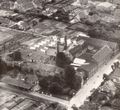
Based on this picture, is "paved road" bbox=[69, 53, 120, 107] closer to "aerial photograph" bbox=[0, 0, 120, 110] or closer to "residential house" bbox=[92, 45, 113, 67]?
"aerial photograph" bbox=[0, 0, 120, 110]

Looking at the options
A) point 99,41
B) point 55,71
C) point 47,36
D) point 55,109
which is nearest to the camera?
point 55,109

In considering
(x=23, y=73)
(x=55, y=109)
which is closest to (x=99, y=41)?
(x=23, y=73)

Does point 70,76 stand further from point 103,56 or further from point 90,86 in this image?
point 103,56

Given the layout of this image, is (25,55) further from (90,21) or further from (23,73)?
(90,21)

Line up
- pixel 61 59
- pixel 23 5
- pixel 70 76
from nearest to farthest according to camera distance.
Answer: pixel 70 76, pixel 61 59, pixel 23 5

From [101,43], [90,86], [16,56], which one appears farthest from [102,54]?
[16,56]
